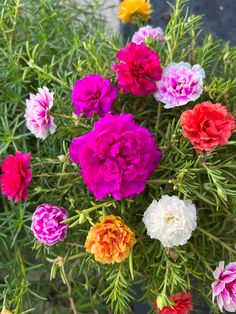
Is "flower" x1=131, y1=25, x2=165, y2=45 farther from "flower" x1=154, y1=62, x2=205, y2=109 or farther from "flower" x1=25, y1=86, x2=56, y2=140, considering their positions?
"flower" x1=25, y1=86, x2=56, y2=140

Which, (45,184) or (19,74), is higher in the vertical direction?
(19,74)

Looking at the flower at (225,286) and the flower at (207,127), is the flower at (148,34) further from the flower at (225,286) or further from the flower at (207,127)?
the flower at (225,286)

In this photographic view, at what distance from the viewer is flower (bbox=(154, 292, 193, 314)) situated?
97 centimetres

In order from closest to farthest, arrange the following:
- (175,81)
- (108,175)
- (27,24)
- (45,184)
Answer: (108,175), (175,81), (45,184), (27,24)

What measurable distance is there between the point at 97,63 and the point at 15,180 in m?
0.32

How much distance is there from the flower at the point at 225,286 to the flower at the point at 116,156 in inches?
9.6

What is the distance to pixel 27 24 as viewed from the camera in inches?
49.7

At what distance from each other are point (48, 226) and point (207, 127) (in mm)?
372

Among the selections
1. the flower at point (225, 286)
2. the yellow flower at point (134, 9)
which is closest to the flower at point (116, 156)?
the flower at point (225, 286)

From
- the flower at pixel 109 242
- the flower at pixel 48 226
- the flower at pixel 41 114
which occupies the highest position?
the flower at pixel 41 114

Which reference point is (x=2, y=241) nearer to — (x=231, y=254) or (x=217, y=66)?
(x=231, y=254)

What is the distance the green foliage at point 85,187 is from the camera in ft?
3.16

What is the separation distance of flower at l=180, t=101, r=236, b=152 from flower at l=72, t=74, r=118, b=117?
18 cm

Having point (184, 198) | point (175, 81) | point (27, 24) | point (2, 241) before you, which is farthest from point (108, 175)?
point (27, 24)
